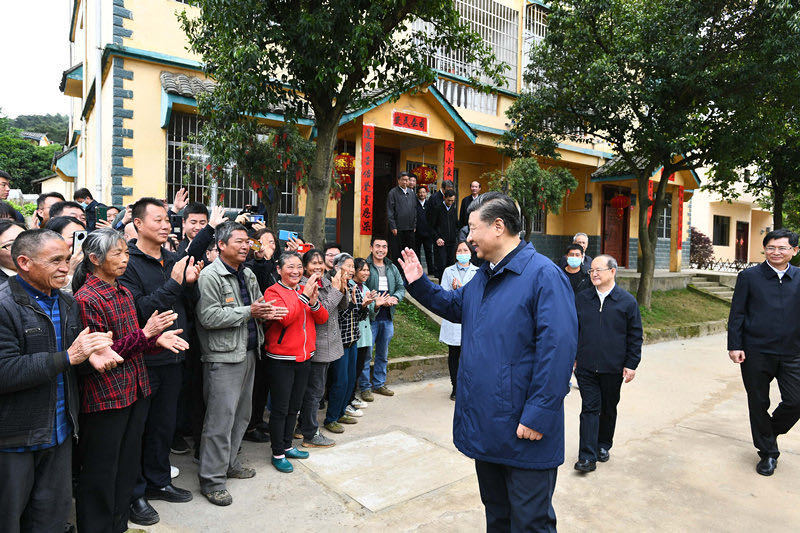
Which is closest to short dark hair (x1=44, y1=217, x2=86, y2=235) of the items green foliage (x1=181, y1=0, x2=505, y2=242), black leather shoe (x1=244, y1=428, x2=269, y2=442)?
black leather shoe (x1=244, y1=428, x2=269, y2=442)

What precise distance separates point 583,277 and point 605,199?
1170 cm

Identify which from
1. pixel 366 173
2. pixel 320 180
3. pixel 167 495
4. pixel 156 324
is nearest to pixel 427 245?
pixel 366 173

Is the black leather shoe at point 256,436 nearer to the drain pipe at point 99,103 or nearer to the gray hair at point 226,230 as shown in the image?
the gray hair at point 226,230

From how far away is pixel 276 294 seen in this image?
4.15m

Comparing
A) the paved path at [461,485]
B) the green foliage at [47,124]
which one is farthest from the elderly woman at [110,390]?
the green foliage at [47,124]

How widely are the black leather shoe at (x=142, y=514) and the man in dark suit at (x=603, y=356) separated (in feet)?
10.9

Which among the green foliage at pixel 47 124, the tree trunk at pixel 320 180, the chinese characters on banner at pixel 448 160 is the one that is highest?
the green foliage at pixel 47 124

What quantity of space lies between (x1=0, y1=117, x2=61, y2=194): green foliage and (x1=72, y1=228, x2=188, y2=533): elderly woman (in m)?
38.3

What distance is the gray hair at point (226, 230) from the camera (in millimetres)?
3793

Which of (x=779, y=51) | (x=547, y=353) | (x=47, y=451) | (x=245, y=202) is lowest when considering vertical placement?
(x=47, y=451)

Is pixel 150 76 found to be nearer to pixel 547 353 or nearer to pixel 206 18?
pixel 206 18

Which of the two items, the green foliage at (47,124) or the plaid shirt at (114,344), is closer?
the plaid shirt at (114,344)

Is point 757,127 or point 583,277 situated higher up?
point 757,127

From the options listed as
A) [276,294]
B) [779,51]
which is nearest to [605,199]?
[779,51]
